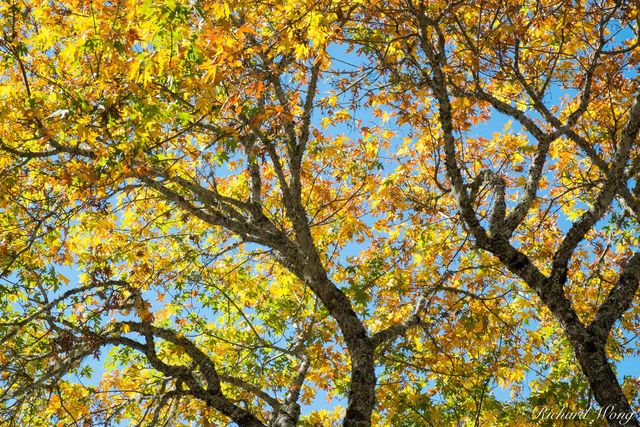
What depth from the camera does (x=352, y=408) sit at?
6562 mm

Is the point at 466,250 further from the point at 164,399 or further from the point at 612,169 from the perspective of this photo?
the point at 164,399

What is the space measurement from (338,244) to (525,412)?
3.81 meters

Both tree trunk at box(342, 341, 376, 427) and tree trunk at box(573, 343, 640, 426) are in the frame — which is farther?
tree trunk at box(342, 341, 376, 427)

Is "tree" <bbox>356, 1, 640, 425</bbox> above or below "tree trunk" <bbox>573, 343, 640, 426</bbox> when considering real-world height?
A: above

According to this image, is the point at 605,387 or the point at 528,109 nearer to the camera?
the point at 605,387

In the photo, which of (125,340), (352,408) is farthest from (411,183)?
(125,340)

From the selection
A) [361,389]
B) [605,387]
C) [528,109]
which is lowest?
[605,387]

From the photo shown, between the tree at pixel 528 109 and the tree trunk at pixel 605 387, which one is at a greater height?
the tree at pixel 528 109

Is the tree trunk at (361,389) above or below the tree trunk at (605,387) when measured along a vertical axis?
above

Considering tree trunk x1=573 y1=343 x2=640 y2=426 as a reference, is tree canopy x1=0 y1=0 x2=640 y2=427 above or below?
above

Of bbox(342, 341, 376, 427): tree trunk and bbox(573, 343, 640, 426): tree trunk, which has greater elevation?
bbox(342, 341, 376, 427): tree trunk

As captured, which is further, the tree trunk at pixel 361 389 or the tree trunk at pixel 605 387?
the tree trunk at pixel 361 389

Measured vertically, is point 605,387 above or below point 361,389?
below

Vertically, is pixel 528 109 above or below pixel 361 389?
above
